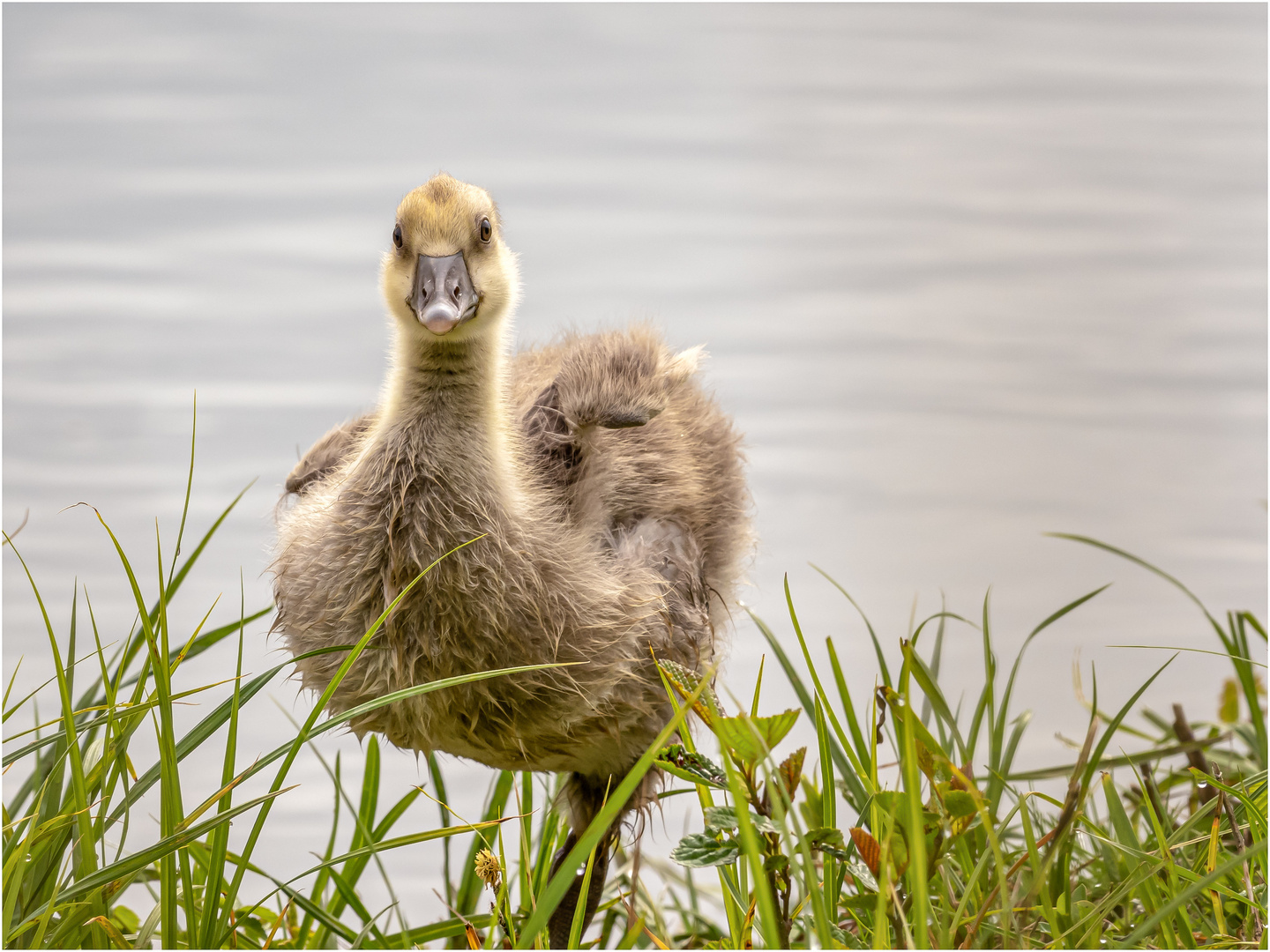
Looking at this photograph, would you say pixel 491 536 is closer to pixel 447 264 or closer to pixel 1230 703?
pixel 447 264

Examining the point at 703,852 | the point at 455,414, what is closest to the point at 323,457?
the point at 455,414

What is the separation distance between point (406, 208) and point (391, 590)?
38 centimetres

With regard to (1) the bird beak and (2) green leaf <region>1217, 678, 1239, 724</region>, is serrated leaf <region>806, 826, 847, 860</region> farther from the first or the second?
(2) green leaf <region>1217, 678, 1239, 724</region>

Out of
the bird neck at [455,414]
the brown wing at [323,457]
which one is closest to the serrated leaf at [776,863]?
the bird neck at [455,414]

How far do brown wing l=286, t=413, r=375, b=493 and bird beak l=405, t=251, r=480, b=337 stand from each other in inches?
10.9

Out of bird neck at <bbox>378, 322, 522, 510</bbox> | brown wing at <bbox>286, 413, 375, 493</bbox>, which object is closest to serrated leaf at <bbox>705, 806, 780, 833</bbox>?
bird neck at <bbox>378, 322, 522, 510</bbox>

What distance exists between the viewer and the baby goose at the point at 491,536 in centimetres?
96

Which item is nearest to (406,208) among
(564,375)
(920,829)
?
(564,375)

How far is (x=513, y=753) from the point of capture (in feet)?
3.49

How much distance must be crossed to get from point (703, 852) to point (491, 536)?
14.5 inches

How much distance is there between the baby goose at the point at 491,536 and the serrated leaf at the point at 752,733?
11.3 inches

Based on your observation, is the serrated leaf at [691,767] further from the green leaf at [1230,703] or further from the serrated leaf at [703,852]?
the green leaf at [1230,703]

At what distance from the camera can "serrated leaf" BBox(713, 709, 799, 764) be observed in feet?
2.23

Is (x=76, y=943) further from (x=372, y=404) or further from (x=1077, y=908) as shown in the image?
(x=1077, y=908)
